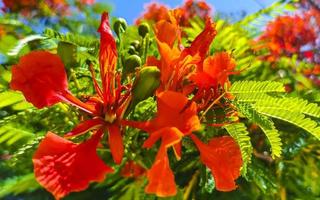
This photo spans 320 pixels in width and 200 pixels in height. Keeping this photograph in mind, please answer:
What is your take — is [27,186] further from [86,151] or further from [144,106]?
[86,151]

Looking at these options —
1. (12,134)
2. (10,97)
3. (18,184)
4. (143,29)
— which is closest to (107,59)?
(143,29)

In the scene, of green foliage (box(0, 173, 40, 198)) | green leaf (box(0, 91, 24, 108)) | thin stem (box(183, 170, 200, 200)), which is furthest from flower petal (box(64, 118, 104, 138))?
green foliage (box(0, 173, 40, 198))

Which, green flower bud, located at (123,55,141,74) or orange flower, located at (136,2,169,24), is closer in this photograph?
green flower bud, located at (123,55,141,74)

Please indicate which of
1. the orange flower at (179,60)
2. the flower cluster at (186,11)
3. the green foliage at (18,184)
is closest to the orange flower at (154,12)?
the flower cluster at (186,11)

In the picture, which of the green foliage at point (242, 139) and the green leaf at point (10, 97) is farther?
the green leaf at point (10, 97)

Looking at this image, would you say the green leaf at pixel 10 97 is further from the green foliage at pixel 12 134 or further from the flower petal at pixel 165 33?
the flower petal at pixel 165 33

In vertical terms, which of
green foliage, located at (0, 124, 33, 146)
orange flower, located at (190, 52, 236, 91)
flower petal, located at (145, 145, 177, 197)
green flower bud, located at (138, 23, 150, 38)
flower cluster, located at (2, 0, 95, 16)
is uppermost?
flower cluster, located at (2, 0, 95, 16)

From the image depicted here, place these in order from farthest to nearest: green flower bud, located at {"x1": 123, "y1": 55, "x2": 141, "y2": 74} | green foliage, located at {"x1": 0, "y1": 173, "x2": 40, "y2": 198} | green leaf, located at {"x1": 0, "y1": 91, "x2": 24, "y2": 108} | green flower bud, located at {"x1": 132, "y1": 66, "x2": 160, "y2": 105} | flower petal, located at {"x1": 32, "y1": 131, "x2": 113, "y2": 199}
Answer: green foliage, located at {"x1": 0, "y1": 173, "x2": 40, "y2": 198} < green leaf, located at {"x1": 0, "y1": 91, "x2": 24, "y2": 108} < green flower bud, located at {"x1": 123, "y1": 55, "x2": 141, "y2": 74} < green flower bud, located at {"x1": 132, "y1": 66, "x2": 160, "y2": 105} < flower petal, located at {"x1": 32, "y1": 131, "x2": 113, "y2": 199}

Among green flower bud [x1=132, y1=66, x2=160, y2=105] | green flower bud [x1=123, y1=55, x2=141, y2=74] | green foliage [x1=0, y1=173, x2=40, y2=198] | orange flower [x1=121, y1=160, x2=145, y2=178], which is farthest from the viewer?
green foliage [x1=0, y1=173, x2=40, y2=198]

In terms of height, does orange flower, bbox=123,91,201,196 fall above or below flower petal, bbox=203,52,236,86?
below

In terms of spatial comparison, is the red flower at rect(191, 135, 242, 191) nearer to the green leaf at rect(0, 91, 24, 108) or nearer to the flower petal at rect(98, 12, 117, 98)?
the flower petal at rect(98, 12, 117, 98)
